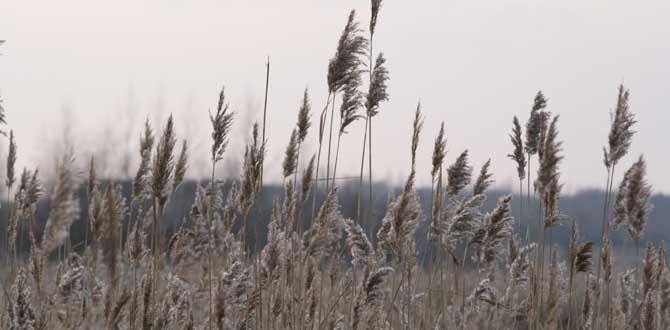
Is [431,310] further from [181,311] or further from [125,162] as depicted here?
[125,162]

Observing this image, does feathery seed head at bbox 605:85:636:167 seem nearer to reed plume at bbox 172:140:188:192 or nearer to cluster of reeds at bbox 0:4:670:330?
cluster of reeds at bbox 0:4:670:330

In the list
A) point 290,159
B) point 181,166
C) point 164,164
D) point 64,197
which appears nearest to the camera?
point 64,197

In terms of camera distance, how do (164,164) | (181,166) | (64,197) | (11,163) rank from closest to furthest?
1. (64,197)
2. (164,164)
3. (181,166)
4. (11,163)

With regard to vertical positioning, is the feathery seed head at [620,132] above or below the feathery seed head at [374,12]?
below

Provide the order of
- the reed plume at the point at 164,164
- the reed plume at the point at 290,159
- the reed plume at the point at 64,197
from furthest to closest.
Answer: the reed plume at the point at 290,159 < the reed plume at the point at 164,164 < the reed plume at the point at 64,197

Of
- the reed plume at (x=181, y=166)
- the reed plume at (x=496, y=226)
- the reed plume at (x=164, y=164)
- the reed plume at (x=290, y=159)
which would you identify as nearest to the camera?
the reed plume at (x=164, y=164)

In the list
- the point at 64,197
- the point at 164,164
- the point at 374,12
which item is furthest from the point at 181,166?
the point at 64,197

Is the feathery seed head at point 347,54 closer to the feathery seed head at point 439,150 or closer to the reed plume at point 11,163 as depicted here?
the feathery seed head at point 439,150

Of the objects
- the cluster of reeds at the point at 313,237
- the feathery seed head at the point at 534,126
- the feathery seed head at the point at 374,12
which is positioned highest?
the feathery seed head at the point at 374,12

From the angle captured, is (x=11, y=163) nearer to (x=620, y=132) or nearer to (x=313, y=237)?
(x=313, y=237)

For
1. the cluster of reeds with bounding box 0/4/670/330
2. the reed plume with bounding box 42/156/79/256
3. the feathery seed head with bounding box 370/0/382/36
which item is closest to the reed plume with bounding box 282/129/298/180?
the cluster of reeds with bounding box 0/4/670/330

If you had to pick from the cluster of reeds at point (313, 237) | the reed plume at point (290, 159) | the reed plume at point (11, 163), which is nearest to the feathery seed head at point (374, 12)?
the cluster of reeds at point (313, 237)

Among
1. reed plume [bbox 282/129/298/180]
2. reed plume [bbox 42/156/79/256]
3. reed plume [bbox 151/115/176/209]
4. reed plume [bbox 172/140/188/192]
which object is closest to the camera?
reed plume [bbox 42/156/79/256]

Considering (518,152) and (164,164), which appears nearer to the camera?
(164,164)
